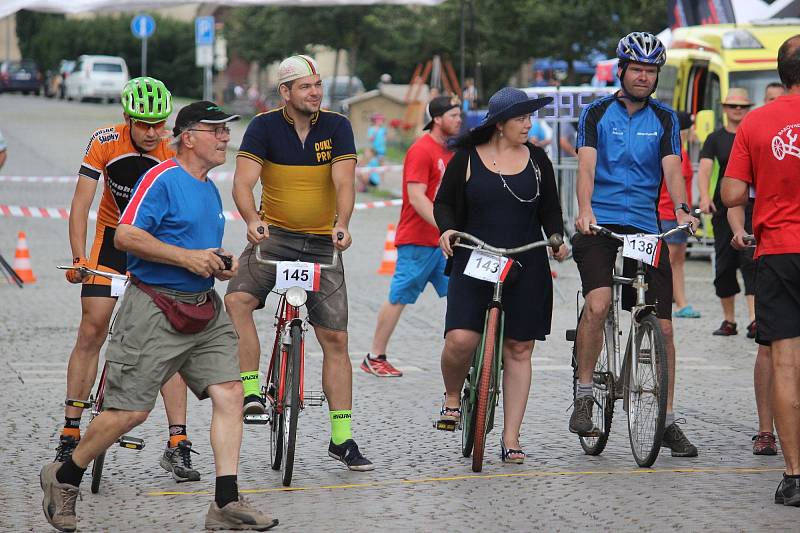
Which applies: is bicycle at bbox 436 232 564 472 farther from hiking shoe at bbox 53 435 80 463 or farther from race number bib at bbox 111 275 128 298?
hiking shoe at bbox 53 435 80 463

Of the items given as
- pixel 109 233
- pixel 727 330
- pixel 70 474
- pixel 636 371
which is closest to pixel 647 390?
pixel 636 371

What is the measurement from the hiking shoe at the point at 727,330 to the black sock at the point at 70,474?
7485 millimetres

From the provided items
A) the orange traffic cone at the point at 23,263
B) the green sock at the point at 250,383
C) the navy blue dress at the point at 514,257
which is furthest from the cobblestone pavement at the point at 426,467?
the orange traffic cone at the point at 23,263

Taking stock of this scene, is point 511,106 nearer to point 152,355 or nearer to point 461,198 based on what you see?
point 461,198

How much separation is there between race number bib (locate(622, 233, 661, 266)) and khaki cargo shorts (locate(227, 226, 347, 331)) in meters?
1.39

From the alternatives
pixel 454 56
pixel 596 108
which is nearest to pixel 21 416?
pixel 596 108

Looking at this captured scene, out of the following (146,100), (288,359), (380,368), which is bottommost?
(380,368)

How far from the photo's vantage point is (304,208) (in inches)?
291

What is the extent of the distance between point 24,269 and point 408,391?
724 cm

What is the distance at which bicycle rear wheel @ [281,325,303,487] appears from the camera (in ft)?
22.4

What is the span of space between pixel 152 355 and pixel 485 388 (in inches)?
67.0

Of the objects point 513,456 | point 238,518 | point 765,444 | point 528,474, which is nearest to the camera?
point 238,518

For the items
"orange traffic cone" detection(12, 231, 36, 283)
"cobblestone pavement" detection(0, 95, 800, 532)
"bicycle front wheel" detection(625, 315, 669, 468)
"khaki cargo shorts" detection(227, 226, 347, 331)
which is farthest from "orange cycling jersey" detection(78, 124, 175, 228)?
"orange traffic cone" detection(12, 231, 36, 283)

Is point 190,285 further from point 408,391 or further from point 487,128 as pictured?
point 408,391
